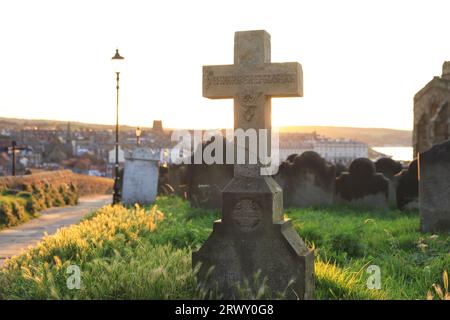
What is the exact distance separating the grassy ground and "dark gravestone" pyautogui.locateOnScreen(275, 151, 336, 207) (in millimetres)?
2809

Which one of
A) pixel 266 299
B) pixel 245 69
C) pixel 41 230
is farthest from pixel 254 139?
pixel 41 230

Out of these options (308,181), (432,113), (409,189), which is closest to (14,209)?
(308,181)

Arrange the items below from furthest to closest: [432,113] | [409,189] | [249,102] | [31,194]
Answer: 1. [432,113]
2. [31,194]
3. [409,189]
4. [249,102]

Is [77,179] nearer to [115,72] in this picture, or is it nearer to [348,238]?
[115,72]

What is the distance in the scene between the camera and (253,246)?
6941 millimetres

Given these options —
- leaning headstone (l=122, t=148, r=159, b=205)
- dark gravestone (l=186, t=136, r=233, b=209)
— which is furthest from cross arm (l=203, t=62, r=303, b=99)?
leaning headstone (l=122, t=148, r=159, b=205)

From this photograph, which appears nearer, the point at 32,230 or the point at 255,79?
the point at 255,79

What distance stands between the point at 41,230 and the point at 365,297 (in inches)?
402

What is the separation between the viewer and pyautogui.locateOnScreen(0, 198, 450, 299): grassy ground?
21.1 feet

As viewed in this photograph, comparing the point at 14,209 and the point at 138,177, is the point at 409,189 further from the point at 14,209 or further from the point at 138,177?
the point at 14,209

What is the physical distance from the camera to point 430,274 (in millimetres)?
8312

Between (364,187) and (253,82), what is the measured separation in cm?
1015

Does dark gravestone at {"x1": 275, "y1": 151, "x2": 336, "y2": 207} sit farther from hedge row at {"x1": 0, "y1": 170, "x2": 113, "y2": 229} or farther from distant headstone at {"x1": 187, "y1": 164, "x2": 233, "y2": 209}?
hedge row at {"x1": 0, "y1": 170, "x2": 113, "y2": 229}

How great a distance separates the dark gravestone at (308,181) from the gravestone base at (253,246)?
9880mm
